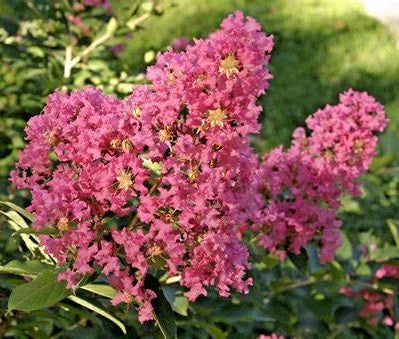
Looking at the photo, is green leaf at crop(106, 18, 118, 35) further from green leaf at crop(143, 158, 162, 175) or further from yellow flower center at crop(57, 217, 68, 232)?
yellow flower center at crop(57, 217, 68, 232)

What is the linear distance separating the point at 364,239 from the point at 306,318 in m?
0.58

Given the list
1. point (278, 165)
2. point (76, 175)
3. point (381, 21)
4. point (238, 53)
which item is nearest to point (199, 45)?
point (238, 53)

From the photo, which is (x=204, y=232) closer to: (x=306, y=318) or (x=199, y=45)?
(x=199, y=45)

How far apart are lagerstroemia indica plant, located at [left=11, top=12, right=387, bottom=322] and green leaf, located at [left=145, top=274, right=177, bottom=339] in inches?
→ 0.8

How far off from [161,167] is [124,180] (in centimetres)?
7

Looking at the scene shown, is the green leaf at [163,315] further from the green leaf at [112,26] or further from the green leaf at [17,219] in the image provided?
the green leaf at [112,26]

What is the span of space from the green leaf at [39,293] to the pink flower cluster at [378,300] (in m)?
1.39

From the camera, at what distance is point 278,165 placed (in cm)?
209

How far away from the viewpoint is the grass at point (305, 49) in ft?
20.4

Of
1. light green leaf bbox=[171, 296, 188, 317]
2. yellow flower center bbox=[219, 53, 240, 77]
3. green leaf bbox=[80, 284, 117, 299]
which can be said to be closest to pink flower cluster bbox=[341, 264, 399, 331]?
light green leaf bbox=[171, 296, 188, 317]

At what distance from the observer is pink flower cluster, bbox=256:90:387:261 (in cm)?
201

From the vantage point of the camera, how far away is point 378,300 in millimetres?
2676

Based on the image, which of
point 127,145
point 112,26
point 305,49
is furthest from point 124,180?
point 305,49

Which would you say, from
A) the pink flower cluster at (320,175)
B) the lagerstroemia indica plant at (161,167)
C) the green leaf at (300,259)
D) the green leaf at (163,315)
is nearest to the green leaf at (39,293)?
the lagerstroemia indica plant at (161,167)
